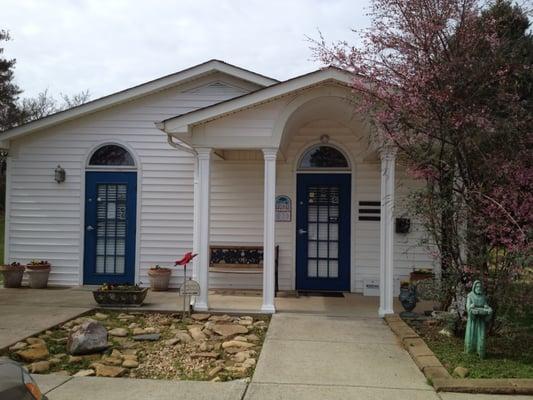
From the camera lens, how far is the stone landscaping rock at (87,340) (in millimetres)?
5241

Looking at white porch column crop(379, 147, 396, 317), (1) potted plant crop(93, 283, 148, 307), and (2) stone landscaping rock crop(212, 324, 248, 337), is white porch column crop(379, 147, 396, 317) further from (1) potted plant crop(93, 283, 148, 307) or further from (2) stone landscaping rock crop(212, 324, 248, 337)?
(1) potted plant crop(93, 283, 148, 307)

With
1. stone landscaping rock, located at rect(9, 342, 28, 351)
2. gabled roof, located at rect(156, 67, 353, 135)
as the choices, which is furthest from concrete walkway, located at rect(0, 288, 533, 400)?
gabled roof, located at rect(156, 67, 353, 135)

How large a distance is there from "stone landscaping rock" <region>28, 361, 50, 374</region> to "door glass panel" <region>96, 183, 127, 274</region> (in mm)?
4658

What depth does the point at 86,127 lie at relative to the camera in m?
9.48

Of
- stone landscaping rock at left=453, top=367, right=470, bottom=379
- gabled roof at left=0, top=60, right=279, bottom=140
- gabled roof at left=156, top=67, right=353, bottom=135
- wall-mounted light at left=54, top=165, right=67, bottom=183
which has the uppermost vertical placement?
gabled roof at left=0, top=60, right=279, bottom=140

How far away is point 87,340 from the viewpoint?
5.28 metres

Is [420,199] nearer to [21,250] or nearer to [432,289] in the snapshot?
[432,289]

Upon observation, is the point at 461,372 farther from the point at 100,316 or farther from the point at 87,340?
the point at 100,316

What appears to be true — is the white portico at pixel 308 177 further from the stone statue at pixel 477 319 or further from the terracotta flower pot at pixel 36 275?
the terracotta flower pot at pixel 36 275

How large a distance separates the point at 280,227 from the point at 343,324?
2.85m

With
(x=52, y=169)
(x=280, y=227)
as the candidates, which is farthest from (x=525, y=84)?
(x=52, y=169)


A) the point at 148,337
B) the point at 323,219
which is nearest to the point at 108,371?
the point at 148,337

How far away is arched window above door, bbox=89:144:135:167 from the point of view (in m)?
9.52

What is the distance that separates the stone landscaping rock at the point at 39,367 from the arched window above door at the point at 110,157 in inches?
205
